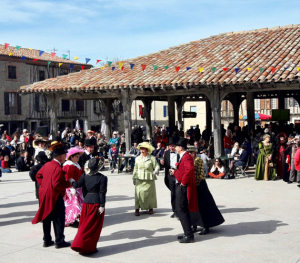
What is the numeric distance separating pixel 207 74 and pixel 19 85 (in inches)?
962

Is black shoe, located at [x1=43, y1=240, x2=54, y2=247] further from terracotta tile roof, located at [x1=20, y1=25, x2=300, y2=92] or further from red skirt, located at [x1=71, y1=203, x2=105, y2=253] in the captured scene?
terracotta tile roof, located at [x1=20, y1=25, x2=300, y2=92]

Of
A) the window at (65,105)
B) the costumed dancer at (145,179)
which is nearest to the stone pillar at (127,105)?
the costumed dancer at (145,179)

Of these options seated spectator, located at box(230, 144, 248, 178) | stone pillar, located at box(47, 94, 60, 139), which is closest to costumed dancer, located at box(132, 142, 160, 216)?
seated spectator, located at box(230, 144, 248, 178)

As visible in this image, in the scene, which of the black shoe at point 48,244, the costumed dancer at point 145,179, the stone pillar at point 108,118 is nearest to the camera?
the black shoe at point 48,244

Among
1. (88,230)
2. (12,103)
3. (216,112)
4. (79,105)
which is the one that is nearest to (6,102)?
(12,103)

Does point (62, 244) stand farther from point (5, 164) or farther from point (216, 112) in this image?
point (5, 164)

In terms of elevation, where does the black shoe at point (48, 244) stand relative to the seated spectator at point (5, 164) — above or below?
below

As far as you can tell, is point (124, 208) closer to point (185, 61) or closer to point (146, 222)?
point (146, 222)

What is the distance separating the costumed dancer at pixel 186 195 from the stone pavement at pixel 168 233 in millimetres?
226

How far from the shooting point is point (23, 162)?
57.9 feet

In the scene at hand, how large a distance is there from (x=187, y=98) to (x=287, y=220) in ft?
61.4

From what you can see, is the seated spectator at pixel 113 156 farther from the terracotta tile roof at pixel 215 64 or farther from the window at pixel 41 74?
the window at pixel 41 74

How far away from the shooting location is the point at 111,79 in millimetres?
17938

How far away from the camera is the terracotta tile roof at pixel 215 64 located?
14992 millimetres
